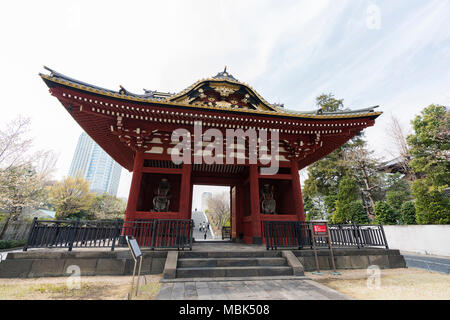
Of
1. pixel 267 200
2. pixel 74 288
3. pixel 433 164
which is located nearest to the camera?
pixel 74 288

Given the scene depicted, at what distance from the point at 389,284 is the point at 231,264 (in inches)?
155

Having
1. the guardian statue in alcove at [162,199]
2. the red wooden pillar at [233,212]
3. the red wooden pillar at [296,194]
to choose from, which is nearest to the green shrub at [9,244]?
the guardian statue in alcove at [162,199]

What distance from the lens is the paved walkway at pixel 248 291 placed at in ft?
11.2

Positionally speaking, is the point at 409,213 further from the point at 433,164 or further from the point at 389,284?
the point at 389,284

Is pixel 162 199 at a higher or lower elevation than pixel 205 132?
lower

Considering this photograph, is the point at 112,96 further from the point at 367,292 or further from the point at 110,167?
the point at 110,167

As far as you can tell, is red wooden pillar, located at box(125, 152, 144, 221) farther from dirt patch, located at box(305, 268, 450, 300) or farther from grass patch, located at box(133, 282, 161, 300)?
dirt patch, located at box(305, 268, 450, 300)

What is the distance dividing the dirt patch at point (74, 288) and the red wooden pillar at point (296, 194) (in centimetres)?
620

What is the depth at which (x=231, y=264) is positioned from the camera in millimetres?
5273

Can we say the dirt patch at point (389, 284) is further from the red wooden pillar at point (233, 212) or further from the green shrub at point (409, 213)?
the green shrub at point (409, 213)

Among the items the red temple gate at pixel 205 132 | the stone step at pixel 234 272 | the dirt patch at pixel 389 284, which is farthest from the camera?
the red temple gate at pixel 205 132

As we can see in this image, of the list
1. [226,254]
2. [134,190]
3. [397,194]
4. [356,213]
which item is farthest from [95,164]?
[397,194]

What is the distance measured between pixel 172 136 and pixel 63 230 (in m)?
4.82
